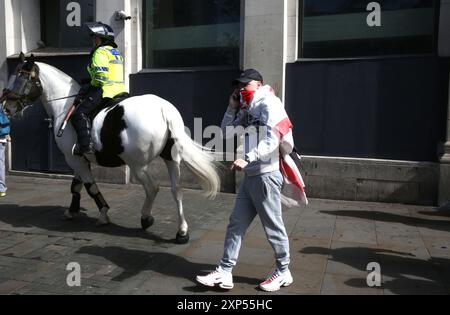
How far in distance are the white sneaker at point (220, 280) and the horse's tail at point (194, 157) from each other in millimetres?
1336

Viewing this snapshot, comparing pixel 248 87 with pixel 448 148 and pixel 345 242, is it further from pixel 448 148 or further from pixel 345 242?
pixel 448 148

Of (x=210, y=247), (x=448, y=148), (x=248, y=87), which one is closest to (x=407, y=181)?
(x=448, y=148)

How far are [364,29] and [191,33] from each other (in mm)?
3514

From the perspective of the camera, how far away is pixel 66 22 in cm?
1020

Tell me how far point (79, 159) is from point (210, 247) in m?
2.27

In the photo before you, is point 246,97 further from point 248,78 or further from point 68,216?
point 68,216

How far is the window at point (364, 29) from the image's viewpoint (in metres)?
7.22

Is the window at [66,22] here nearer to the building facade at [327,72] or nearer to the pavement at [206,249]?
the building facade at [327,72]

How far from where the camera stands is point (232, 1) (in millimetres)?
8414

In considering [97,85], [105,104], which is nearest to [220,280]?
[105,104]

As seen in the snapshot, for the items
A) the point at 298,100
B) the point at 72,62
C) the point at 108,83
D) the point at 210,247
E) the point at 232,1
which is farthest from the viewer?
the point at 72,62

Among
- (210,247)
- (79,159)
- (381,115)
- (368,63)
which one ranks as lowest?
(210,247)

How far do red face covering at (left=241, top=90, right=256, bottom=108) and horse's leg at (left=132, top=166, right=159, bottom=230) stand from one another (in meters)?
2.04

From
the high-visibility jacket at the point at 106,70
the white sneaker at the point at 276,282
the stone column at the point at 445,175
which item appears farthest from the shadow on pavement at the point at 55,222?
the stone column at the point at 445,175
